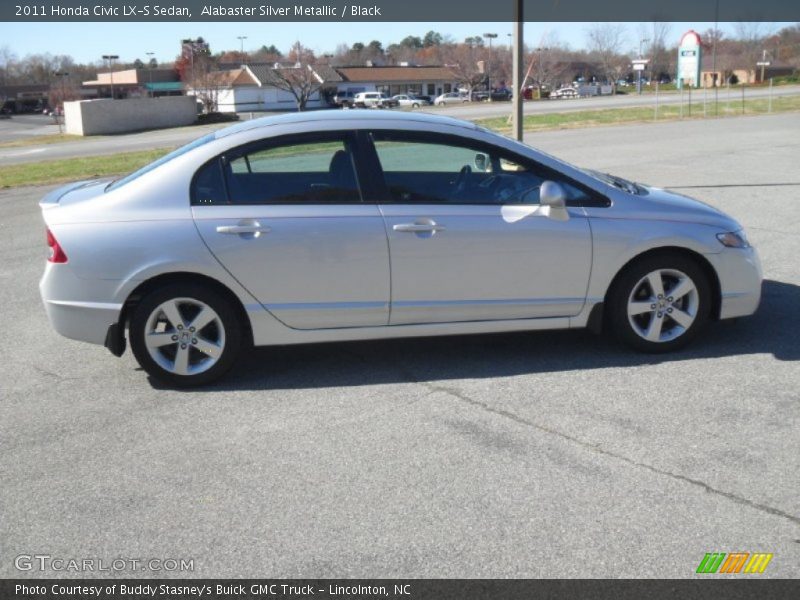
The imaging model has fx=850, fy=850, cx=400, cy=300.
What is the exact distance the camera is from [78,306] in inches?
206

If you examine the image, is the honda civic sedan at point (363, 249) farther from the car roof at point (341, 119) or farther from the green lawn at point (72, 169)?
the green lawn at point (72, 169)

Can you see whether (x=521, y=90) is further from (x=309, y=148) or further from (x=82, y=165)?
(x=82, y=165)

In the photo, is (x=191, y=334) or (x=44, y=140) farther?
(x=44, y=140)

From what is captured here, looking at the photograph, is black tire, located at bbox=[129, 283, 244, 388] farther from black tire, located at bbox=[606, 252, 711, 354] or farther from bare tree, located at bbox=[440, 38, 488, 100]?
bare tree, located at bbox=[440, 38, 488, 100]

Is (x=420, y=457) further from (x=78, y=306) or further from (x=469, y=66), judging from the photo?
(x=469, y=66)

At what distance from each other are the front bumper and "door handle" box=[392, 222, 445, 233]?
6.07 ft

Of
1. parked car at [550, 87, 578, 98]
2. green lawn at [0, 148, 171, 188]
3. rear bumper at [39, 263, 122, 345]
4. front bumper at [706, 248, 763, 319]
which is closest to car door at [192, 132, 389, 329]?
rear bumper at [39, 263, 122, 345]

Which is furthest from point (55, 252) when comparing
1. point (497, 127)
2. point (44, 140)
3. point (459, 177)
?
point (44, 140)

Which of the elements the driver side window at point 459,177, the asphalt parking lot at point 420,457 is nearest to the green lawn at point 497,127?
the driver side window at point 459,177

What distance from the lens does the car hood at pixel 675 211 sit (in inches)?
220

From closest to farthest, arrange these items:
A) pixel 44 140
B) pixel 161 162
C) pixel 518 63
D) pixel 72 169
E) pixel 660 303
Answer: pixel 161 162, pixel 660 303, pixel 518 63, pixel 72 169, pixel 44 140

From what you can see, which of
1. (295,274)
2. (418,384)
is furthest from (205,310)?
(418,384)

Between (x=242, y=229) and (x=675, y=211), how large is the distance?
2837 millimetres
